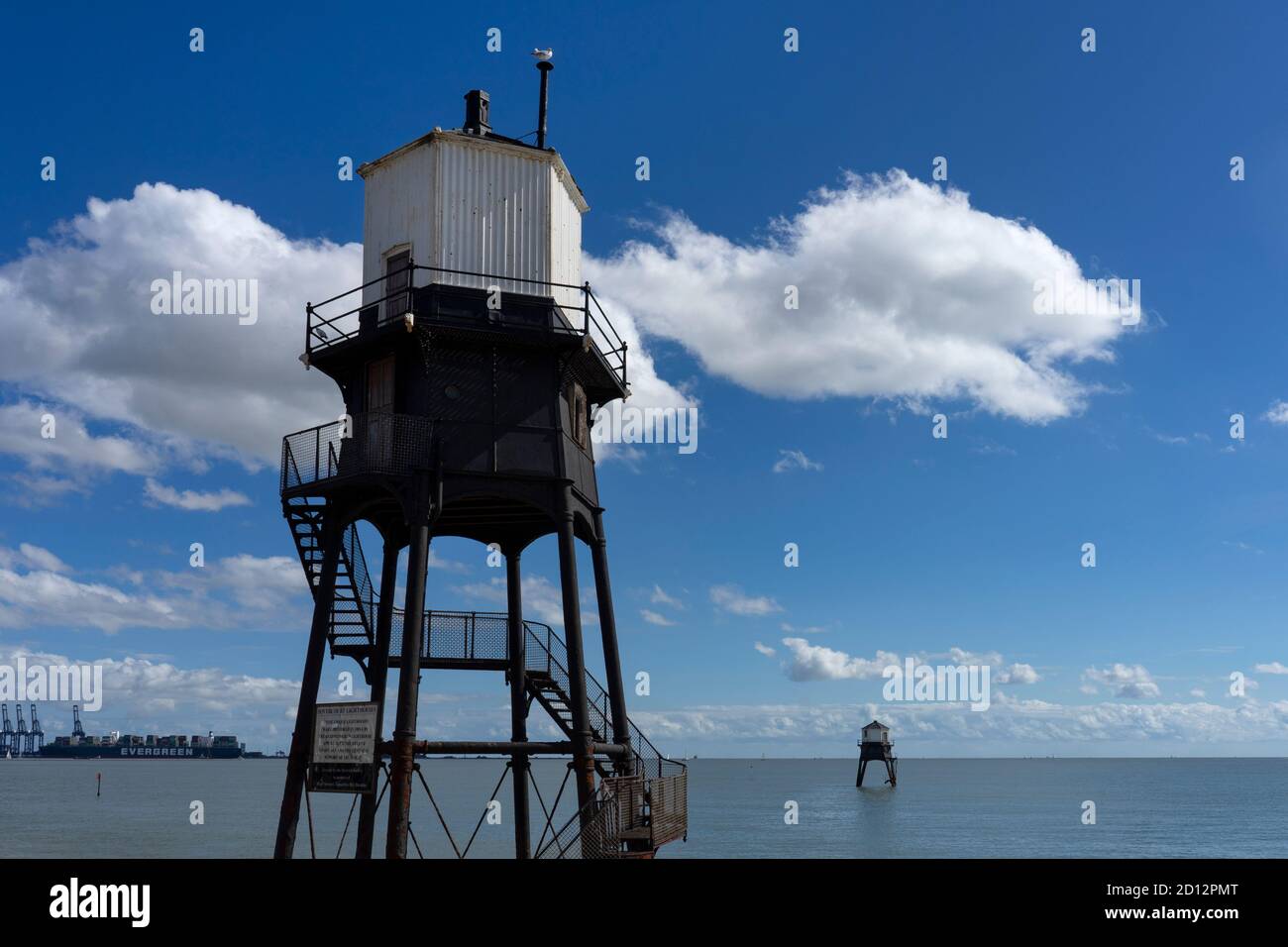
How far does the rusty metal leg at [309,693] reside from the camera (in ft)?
78.1

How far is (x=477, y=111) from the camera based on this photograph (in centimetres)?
2712

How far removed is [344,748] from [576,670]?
15.8 feet

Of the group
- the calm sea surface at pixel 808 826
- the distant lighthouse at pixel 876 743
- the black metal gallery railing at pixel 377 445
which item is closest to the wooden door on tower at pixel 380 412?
the black metal gallery railing at pixel 377 445

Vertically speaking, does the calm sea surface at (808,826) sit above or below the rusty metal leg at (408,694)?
below

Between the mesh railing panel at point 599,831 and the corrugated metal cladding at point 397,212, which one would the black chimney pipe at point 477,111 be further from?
the mesh railing panel at point 599,831

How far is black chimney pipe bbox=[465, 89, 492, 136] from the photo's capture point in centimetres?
2702

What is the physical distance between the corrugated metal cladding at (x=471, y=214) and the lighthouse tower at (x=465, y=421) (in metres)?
0.04

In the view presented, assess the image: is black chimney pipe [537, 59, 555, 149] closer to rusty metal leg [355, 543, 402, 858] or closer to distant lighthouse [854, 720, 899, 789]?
rusty metal leg [355, 543, 402, 858]

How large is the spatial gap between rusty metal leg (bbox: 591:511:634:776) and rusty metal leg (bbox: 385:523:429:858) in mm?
4247

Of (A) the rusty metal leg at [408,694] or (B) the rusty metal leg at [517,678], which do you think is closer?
(A) the rusty metal leg at [408,694]

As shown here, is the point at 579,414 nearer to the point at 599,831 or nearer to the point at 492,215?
the point at 492,215
